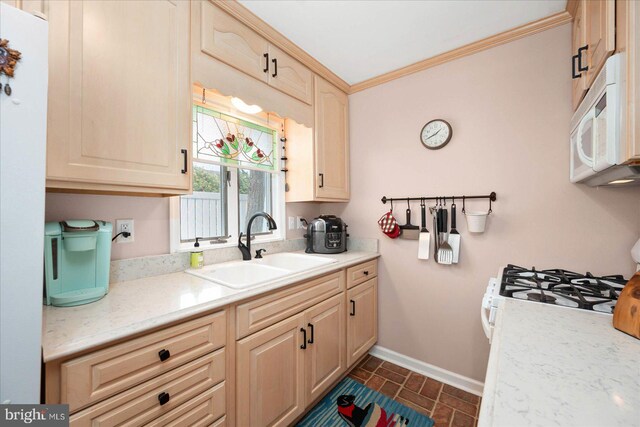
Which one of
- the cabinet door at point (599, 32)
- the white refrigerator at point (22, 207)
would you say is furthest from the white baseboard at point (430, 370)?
the white refrigerator at point (22, 207)

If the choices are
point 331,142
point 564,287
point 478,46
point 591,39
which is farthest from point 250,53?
point 564,287

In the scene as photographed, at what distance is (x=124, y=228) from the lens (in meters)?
1.32

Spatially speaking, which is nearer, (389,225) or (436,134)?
(436,134)

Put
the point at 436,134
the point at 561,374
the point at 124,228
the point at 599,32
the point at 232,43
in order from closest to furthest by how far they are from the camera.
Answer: the point at 561,374 < the point at 599,32 < the point at 124,228 < the point at 232,43 < the point at 436,134

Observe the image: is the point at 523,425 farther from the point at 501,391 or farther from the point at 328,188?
the point at 328,188

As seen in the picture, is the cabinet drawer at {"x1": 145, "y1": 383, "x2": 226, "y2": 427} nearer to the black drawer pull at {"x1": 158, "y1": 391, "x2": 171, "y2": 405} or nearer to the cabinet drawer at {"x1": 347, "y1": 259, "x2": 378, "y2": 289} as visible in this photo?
the black drawer pull at {"x1": 158, "y1": 391, "x2": 171, "y2": 405}

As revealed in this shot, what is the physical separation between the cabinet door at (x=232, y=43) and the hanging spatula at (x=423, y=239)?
1455 mm

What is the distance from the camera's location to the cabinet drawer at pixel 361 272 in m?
1.90

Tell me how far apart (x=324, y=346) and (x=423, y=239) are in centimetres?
104

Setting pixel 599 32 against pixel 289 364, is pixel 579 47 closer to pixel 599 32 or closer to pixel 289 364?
pixel 599 32

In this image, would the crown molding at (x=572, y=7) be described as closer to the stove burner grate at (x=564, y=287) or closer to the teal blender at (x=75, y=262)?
the stove burner grate at (x=564, y=287)

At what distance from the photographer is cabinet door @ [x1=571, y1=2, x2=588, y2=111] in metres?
1.19

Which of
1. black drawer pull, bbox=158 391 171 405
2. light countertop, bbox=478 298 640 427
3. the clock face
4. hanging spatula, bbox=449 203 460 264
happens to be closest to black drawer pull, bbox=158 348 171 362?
black drawer pull, bbox=158 391 171 405

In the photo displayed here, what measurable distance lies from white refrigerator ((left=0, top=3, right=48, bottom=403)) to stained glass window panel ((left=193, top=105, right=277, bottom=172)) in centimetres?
108
